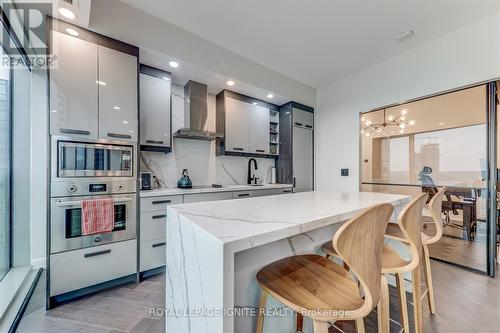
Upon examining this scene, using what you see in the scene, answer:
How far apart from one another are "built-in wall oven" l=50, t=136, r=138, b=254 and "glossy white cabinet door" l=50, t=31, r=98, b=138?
122 millimetres

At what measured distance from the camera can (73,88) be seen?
182 centimetres

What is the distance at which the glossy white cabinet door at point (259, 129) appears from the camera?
352 centimetres

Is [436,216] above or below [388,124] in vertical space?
below

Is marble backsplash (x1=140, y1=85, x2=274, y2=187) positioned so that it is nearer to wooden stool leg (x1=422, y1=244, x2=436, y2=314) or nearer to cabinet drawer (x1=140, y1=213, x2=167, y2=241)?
cabinet drawer (x1=140, y1=213, x2=167, y2=241)

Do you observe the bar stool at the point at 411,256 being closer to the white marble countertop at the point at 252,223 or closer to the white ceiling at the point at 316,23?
the white marble countertop at the point at 252,223

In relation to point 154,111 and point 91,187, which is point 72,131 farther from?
point 154,111

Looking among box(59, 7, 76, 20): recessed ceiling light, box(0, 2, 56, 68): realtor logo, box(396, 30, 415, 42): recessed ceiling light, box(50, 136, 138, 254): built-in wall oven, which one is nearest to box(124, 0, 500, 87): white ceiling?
box(396, 30, 415, 42): recessed ceiling light

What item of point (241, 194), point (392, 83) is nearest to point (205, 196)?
point (241, 194)

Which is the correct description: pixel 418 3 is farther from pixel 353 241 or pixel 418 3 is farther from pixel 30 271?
pixel 30 271

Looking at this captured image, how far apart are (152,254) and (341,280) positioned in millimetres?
2014

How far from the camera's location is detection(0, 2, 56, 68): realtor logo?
1618 millimetres

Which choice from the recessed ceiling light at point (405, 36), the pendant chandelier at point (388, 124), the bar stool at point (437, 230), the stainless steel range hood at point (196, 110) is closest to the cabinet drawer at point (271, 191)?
the stainless steel range hood at point (196, 110)

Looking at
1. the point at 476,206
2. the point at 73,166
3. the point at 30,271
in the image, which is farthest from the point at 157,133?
the point at 476,206

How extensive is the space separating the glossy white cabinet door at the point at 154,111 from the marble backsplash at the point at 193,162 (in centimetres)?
35
